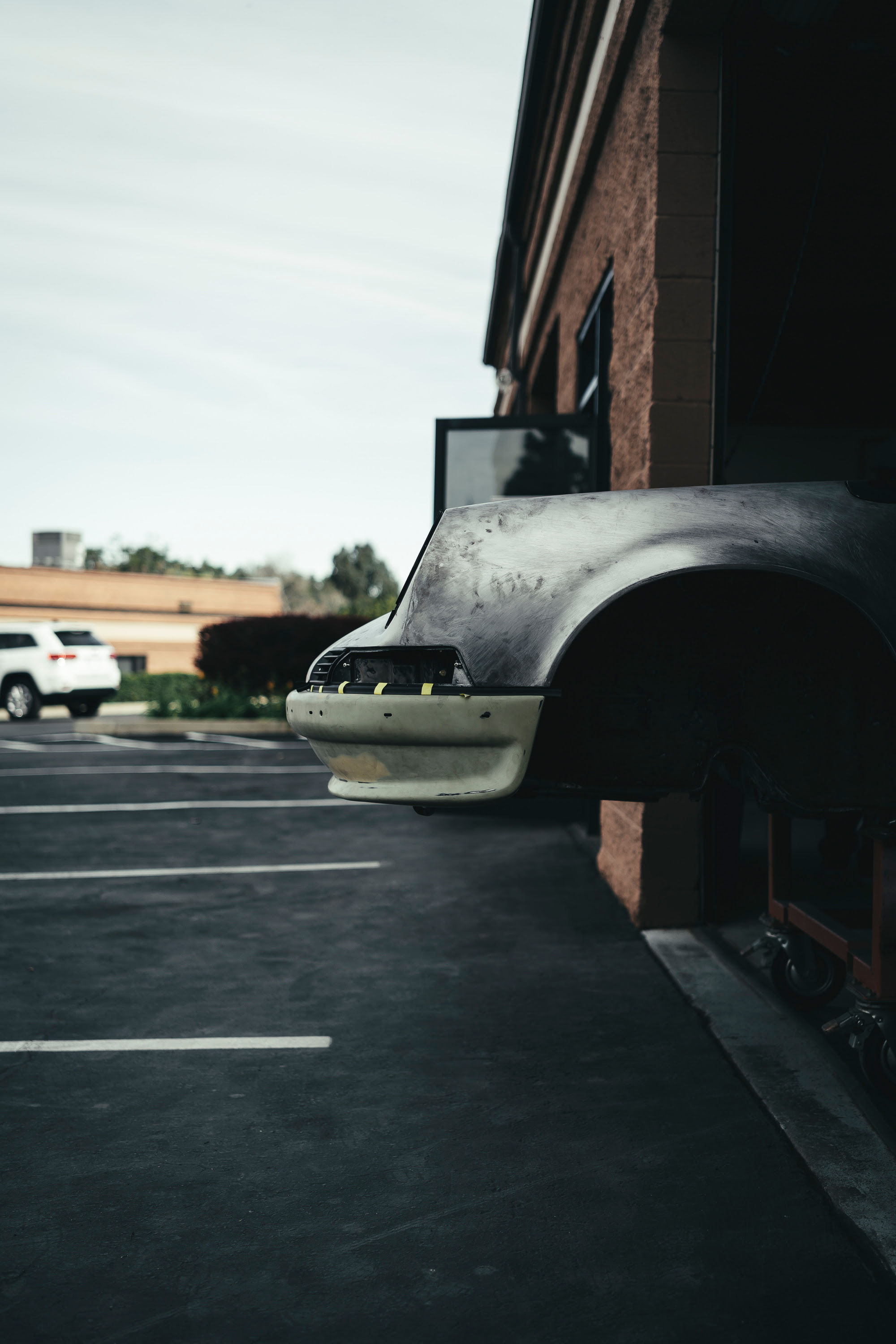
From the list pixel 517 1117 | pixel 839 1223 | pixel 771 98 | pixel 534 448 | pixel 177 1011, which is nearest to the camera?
pixel 839 1223

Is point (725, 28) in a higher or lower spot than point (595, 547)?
higher

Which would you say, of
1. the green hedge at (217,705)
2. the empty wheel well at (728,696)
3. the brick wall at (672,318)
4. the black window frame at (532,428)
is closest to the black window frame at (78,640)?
the green hedge at (217,705)

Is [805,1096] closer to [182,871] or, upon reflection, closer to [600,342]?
[182,871]

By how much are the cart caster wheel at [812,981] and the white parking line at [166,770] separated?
309 inches

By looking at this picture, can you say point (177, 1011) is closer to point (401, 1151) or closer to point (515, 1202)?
point (401, 1151)

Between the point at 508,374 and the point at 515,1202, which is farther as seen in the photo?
the point at 508,374

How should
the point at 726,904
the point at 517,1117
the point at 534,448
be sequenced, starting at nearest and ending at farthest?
the point at 517,1117, the point at 726,904, the point at 534,448

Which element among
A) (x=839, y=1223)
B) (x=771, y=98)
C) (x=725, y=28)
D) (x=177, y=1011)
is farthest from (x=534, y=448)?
(x=839, y=1223)

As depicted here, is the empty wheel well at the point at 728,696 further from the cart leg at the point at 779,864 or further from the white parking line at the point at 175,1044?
the white parking line at the point at 175,1044

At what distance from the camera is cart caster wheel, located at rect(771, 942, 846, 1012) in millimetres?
3717

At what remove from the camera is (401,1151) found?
2.68m

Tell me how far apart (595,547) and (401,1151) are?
66.9 inches

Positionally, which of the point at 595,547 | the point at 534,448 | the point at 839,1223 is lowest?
the point at 839,1223

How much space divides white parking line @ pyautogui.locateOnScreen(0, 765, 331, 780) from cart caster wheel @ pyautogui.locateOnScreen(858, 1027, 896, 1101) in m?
8.60
